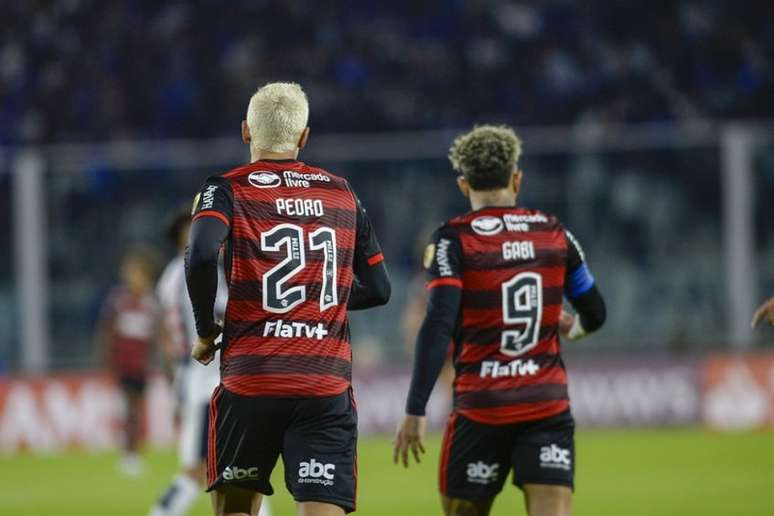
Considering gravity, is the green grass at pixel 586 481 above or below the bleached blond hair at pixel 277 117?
below

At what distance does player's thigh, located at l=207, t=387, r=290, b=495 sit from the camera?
523cm

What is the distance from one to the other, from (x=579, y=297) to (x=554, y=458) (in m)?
0.69

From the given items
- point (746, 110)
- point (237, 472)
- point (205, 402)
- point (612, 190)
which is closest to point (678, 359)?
point (612, 190)

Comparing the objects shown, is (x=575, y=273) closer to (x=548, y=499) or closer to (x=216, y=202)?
(x=548, y=499)

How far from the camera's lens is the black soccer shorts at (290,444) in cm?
521

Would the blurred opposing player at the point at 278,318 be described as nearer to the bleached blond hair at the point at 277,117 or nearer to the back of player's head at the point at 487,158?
the bleached blond hair at the point at 277,117

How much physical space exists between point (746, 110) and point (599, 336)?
4490mm

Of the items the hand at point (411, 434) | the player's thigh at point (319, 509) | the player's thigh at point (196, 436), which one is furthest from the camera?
the player's thigh at point (196, 436)

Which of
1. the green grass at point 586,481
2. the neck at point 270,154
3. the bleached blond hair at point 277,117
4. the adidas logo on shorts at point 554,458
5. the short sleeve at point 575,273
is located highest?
the bleached blond hair at point 277,117

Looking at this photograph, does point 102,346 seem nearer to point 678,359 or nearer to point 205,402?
point 678,359

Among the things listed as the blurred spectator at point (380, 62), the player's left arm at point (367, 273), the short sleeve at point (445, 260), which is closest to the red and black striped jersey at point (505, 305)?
the short sleeve at point (445, 260)

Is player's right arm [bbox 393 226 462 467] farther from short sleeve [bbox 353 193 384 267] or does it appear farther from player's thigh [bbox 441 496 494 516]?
short sleeve [bbox 353 193 384 267]

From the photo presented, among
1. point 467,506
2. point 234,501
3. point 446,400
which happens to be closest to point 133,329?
point 446,400

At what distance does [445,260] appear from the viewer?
19.4 ft
